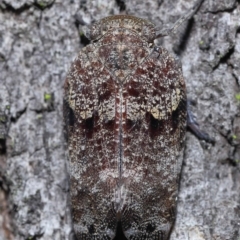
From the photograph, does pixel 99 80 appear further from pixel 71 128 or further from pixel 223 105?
pixel 223 105

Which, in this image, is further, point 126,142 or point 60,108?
point 60,108

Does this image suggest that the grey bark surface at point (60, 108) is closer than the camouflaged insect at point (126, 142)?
No

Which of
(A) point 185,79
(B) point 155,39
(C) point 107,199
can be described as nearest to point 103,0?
(B) point 155,39

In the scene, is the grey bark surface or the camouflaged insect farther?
the grey bark surface
